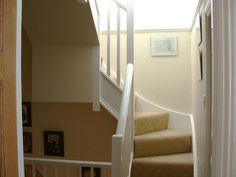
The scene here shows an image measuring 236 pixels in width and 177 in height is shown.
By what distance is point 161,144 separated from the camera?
10.6 ft

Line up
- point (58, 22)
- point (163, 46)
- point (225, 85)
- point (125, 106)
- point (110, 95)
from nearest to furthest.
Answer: point (225, 85)
point (125, 106)
point (58, 22)
point (110, 95)
point (163, 46)

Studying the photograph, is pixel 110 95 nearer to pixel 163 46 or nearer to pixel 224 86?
pixel 163 46

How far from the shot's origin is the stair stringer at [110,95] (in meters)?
3.20

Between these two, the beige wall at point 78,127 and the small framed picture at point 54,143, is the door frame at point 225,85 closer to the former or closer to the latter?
the beige wall at point 78,127

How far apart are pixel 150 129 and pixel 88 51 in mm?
1318

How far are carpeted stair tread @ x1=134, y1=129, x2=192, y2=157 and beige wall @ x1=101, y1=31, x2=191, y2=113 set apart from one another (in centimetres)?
74

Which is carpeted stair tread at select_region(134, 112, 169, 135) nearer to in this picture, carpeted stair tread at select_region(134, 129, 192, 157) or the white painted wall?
carpeted stair tread at select_region(134, 129, 192, 157)

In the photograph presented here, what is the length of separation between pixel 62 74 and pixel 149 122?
1.28 metres

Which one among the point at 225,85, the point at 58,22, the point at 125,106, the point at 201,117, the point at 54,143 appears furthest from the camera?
the point at 54,143

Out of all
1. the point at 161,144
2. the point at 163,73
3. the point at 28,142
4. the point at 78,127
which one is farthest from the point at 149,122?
the point at 28,142

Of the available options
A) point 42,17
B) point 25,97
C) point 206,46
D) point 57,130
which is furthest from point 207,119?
point 25,97

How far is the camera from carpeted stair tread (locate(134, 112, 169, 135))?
137 inches

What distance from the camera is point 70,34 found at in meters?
3.01

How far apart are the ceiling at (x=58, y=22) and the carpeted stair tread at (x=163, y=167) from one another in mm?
1465
